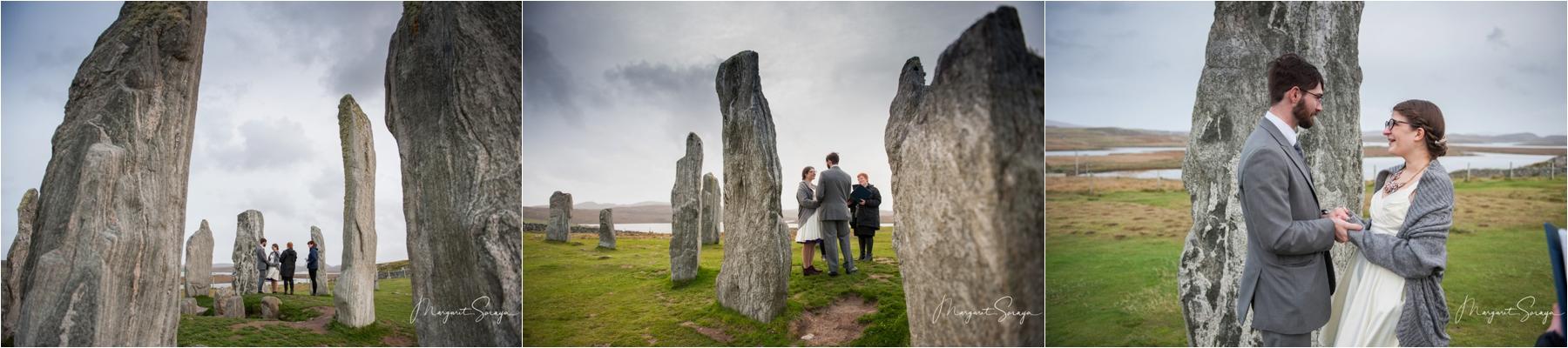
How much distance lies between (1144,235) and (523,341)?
6.16 metres

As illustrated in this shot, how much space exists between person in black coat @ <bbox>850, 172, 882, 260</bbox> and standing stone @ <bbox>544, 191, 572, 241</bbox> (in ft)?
9.50

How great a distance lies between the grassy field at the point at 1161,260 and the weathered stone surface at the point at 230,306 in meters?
8.32

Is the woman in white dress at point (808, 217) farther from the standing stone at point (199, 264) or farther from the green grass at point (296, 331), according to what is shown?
the standing stone at point (199, 264)

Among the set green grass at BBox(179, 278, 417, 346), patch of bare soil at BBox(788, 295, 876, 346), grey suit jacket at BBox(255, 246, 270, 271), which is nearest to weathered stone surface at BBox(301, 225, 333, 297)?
grey suit jacket at BBox(255, 246, 270, 271)

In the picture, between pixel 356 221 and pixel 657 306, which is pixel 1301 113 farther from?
pixel 356 221

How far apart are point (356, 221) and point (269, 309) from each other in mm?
1457

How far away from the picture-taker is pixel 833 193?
27.2 ft

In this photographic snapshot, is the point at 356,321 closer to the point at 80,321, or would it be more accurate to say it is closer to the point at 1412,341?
the point at 80,321

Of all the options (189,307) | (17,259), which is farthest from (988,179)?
(189,307)

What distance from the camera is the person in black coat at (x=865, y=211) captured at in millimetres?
8844

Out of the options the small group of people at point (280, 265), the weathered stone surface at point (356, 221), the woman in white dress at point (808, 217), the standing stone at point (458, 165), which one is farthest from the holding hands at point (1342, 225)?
the small group of people at point (280, 265)

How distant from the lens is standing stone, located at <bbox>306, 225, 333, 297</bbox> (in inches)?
485

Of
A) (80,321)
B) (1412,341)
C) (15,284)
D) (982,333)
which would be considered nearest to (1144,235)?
(1412,341)
